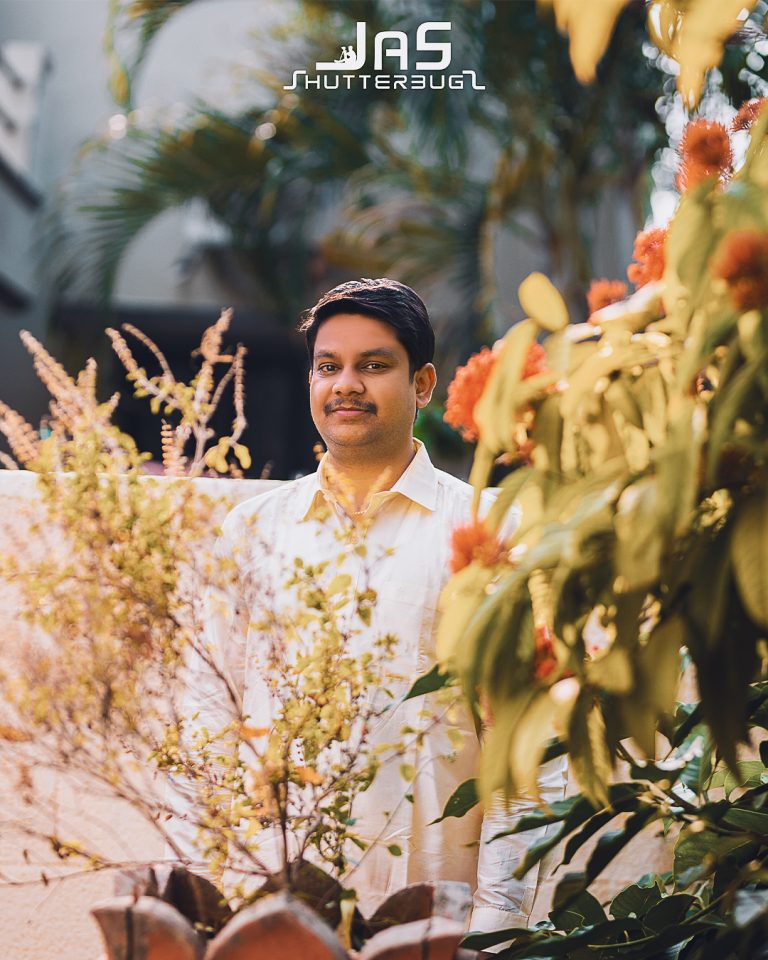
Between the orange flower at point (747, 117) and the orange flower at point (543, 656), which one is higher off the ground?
the orange flower at point (747, 117)

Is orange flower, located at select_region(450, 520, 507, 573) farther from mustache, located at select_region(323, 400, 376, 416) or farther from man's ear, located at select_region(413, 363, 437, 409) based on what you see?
man's ear, located at select_region(413, 363, 437, 409)

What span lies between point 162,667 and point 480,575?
325mm

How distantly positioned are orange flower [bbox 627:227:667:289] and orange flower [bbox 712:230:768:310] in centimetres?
33

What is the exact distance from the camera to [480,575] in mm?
926

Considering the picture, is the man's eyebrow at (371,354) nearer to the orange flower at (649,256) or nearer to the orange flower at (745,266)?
the orange flower at (649,256)

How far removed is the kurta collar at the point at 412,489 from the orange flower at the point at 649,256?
654mm

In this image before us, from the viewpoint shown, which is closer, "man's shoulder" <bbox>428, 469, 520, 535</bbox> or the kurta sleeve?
the kurta sleeve

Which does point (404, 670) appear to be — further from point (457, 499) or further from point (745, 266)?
point (745, 266)

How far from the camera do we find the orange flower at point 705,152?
3.02ft

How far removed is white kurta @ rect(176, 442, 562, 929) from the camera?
1.55 metres

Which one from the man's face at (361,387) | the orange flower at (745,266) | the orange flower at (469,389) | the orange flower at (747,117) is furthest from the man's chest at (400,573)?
the orange flower at (745,266)

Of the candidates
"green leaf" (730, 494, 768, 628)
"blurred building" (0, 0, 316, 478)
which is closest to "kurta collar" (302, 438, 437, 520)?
"green leaf" (730, 494, 768, 628)

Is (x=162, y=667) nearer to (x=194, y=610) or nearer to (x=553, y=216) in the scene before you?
(x=194, y=610)

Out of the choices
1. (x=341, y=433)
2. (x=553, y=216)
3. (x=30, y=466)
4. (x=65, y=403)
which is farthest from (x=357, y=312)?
(x=553, y=216)
